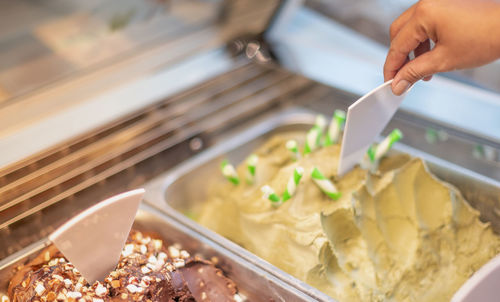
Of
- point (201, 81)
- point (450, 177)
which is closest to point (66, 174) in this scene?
point (201, 81)

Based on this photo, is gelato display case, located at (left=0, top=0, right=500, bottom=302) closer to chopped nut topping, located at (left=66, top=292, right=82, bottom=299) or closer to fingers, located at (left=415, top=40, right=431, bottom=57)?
chopped nut topping, located at (left=66, top=292, right=82, bottom=299)

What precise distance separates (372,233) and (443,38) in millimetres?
541

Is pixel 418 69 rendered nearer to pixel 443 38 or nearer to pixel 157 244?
pixel 443 38

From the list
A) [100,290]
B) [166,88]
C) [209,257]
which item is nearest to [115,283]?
[100,290]

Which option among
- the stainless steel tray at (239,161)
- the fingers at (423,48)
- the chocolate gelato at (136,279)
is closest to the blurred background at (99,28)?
the stainless steel tray at (239,161)

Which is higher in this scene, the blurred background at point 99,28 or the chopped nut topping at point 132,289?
the blurred background at point 99,28

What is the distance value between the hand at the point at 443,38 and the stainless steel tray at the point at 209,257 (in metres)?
0.51

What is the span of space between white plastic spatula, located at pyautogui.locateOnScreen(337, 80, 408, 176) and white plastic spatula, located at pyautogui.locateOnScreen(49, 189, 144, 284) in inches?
20.1

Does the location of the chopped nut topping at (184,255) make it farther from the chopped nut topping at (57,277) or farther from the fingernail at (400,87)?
the fingernail at (400,87)

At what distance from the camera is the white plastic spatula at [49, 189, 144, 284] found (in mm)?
902

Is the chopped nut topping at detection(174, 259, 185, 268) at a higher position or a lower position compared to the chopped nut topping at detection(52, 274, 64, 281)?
lower

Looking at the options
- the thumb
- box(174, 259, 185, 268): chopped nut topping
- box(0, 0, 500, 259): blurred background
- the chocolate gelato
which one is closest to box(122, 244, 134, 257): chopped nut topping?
the chocolate gelato

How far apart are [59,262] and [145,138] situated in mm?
527

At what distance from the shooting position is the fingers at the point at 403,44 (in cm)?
98
